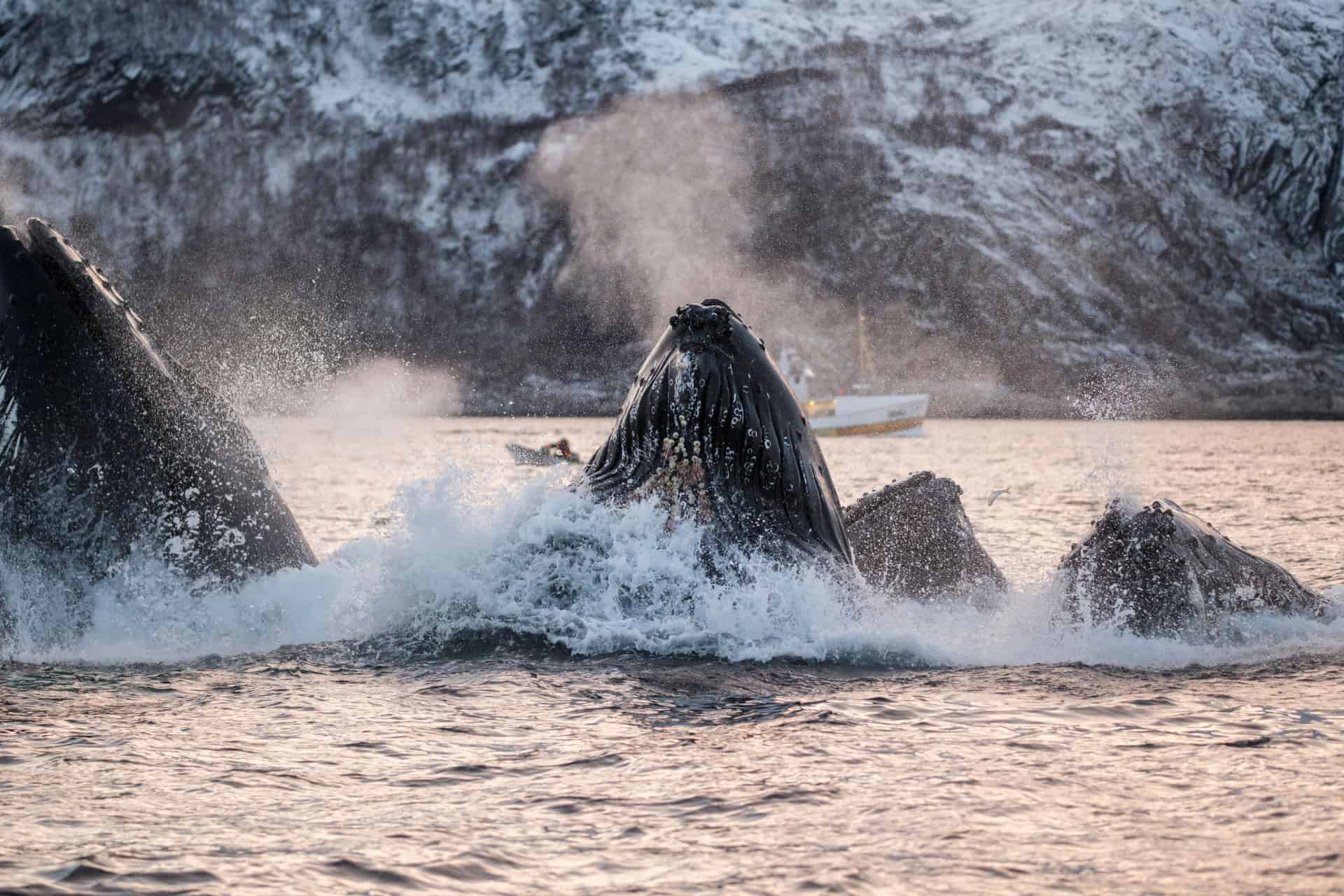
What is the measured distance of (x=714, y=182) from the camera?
145 meters

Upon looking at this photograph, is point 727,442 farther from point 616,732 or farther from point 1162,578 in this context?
point 1162,578

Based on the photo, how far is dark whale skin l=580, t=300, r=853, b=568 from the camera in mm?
7383

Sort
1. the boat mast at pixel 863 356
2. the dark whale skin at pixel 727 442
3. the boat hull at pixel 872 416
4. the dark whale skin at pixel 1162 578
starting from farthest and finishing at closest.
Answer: the boat mast at pixel 863 356 < the boat hull at pixel 872 416 < the dark whale skin at pixel 1162 578 < the dark whale skin at pixel 727 442

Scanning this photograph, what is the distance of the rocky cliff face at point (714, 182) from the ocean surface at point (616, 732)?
398 feet

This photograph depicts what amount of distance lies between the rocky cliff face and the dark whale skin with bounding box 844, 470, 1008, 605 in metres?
119

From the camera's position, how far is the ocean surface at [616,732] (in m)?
4.01

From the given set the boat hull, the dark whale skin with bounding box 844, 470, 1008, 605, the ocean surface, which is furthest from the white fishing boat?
the ocean surface

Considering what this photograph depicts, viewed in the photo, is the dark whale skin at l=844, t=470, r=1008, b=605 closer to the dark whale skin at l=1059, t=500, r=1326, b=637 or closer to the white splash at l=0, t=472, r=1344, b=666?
the dark whale skin at l=1059, t=500, r=1326, b=637

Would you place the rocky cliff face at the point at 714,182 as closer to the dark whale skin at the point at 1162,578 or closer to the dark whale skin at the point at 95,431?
the dark whale skin at the point at 1162,578

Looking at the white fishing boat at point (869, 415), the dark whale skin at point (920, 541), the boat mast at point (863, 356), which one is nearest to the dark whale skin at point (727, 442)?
the dark whale skin at point (920, 541)

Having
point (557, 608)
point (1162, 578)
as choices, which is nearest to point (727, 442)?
point (557, 608)

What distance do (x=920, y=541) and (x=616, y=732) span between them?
4.96 metres

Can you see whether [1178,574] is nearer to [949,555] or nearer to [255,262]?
[949,555]

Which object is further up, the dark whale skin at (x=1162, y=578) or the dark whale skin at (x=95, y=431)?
the dark whale skin at (x=95, y=431)
